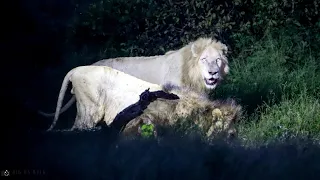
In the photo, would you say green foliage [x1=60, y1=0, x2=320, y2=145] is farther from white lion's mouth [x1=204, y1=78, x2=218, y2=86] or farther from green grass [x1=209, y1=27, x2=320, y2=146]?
white lion's mouth [x1=204, y1=78, x2=218, y2=86]

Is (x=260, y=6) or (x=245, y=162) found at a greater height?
(x=260, y=6)

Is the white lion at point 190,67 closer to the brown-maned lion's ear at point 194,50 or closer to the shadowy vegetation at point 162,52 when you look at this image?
the brown-maned lion's ear at point 194,50

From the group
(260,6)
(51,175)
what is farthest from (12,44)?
(260,6)

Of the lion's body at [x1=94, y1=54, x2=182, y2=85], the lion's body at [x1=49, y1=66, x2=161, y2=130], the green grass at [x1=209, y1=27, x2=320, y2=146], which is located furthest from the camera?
the lion's body at [x1=94, y1=54, x2=182, y2=85]

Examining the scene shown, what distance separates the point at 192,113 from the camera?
6.21 meters

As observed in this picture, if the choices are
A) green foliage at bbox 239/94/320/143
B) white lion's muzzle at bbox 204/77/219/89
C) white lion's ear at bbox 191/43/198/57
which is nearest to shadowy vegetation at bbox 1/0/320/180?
green foliage at bbox 239/94/320/143

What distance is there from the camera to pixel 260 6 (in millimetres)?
10398

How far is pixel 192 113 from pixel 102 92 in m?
1.26

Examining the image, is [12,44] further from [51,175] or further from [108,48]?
[108,48]

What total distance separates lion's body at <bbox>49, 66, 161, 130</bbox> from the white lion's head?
964mm

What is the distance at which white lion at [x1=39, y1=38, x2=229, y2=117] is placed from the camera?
790cm

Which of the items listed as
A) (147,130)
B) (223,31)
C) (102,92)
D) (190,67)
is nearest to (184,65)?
(190,67)

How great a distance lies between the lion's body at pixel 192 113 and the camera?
608cm

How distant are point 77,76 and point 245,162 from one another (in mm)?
3957
